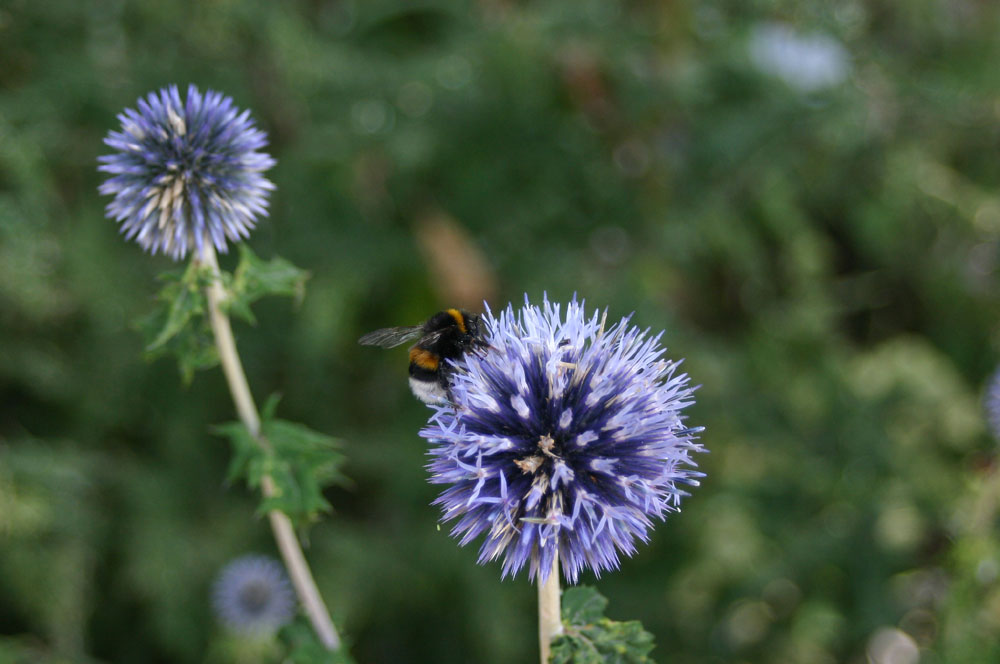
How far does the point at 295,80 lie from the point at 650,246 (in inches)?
74.5

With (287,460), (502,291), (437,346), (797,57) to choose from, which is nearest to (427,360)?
(437,346)

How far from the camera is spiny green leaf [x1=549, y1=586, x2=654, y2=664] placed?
1115 mm

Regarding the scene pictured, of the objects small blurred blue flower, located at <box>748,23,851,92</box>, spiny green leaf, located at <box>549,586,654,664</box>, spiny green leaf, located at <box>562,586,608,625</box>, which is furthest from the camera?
small blurred blue flower, located at <box>748,23,851,92</box>

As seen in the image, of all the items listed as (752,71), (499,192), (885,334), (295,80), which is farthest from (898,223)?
(295,80)

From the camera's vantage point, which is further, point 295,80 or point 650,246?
point 650,246

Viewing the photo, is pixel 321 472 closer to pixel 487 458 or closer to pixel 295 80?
pixel 487 458

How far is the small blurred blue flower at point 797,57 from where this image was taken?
→ 3795 mm

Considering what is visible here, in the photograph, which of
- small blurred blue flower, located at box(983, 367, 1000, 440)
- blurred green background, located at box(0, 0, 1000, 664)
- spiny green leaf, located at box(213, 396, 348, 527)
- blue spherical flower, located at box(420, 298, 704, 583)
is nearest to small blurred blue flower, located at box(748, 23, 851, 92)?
blurred green background, located at box(0, 0, 1000, 664)

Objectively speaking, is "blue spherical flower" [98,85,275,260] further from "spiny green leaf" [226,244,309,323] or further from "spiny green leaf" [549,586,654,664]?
"spiny green leaf" [549,586,654,664]

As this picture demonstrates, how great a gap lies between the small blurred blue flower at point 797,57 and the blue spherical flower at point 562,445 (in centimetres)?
303

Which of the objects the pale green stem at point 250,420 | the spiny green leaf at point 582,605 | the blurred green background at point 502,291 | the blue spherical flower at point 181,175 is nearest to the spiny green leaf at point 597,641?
the spiny green leaf at point 582,605

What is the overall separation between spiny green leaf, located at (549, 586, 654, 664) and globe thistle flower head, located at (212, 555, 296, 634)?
1.71 metres

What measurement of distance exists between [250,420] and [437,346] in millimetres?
431

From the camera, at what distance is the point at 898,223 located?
13.3 feet
